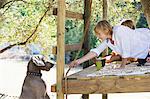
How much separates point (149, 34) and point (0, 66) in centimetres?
2032

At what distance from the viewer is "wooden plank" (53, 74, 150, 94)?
11.6 feet

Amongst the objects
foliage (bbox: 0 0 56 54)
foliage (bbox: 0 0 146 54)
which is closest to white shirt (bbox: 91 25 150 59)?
foliage (bbox: 0 0 146 54)

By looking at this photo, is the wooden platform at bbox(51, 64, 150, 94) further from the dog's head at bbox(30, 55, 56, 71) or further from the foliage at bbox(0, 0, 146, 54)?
the foliage at bbox(0, 0, 146, 54)

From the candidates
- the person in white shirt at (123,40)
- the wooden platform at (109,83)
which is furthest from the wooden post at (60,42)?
the person in white shirt at (123,40)

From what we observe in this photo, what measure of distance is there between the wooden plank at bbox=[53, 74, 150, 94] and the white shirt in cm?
42

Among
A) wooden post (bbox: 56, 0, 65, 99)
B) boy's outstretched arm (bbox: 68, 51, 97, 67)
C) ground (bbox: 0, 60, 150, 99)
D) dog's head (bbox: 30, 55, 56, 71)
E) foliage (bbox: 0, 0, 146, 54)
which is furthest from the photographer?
ground (bbox: 0, 60, 150, 99)

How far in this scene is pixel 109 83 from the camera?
11.7 feet

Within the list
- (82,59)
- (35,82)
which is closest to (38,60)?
(35,82)

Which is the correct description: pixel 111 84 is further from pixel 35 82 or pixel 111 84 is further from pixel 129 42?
pixel 35 82

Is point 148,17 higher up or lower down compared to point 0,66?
higher up

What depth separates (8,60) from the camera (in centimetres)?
2486

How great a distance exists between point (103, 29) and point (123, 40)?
0.72ft

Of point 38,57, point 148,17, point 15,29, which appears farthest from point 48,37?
point 38,57

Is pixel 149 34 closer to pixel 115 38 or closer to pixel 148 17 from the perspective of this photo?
pixel 115 38
